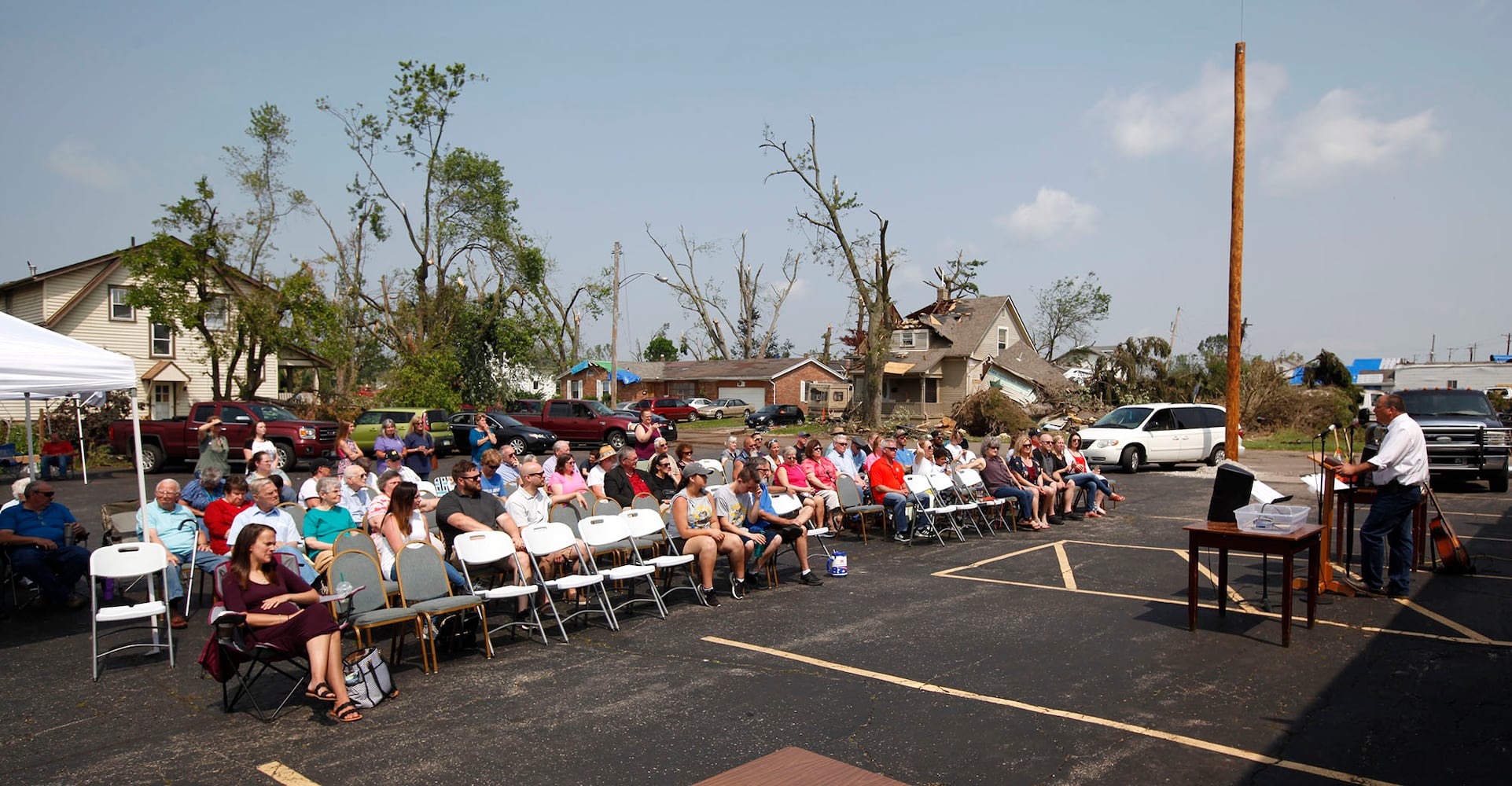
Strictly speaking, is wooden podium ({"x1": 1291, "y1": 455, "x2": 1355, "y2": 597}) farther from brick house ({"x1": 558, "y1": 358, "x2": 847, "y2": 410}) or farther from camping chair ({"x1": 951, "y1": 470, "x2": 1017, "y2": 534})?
brick house ({"x1": 558, "y1": 358, "x2": 847, "y2": 410})

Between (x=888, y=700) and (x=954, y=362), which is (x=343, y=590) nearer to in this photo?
(x=888, y=700)

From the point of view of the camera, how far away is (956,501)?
1192 centimetres

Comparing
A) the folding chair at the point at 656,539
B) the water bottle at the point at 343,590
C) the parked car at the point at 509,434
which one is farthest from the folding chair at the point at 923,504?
the parked car at the point at 509,434

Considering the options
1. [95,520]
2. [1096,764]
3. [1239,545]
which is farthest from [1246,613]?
[95,520]

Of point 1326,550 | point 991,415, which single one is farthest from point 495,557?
point 991,415

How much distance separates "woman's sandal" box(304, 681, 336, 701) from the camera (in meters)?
5.02

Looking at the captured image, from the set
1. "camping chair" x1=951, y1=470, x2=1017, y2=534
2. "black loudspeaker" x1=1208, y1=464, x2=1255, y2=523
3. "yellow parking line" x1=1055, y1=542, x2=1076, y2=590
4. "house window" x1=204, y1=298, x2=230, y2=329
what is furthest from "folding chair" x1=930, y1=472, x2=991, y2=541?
"house window" x1=204, y1=298, x2=230, y2=329

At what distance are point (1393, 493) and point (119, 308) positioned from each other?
3423 centimetres

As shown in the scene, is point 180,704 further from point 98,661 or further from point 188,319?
point 188,319

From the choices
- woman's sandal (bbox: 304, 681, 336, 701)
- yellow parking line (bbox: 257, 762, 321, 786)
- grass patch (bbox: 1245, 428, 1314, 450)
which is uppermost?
woman's sandal (bbox: 304, 681, 336, 701)

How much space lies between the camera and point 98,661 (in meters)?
6.13

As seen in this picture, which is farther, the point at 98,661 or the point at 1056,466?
the point at 1056,466

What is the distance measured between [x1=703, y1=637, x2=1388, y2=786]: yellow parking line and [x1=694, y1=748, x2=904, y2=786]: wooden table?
2590 mm

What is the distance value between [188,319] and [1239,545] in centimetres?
2576
